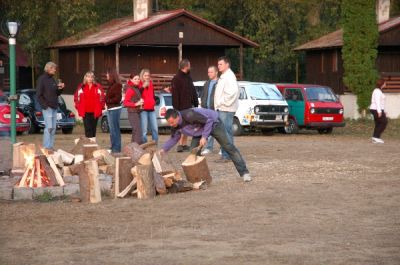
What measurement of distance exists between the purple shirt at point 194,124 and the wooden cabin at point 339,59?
32.2 m

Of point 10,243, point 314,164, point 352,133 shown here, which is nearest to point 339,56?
point 352,133

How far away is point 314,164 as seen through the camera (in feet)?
61.3

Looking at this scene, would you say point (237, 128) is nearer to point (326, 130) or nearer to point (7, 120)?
point (326, 130)

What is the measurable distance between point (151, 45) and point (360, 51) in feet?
31.6

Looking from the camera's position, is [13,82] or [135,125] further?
[135,125]

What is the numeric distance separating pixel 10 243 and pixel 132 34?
34585 millimetres

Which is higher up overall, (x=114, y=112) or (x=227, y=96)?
(x=227, y=96)

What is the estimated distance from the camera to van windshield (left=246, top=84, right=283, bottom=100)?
3050 cm

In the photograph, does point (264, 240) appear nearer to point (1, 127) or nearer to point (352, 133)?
point (1, 127)

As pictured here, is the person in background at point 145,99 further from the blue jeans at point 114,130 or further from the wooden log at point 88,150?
the wooden log at point 88,150

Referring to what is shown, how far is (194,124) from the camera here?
14.3 m

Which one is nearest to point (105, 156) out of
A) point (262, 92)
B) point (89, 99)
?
point (89, 99)

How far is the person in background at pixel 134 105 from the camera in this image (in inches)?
789

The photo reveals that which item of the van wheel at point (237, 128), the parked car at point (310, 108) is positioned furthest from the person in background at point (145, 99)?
the parked car at point (310, 108)
